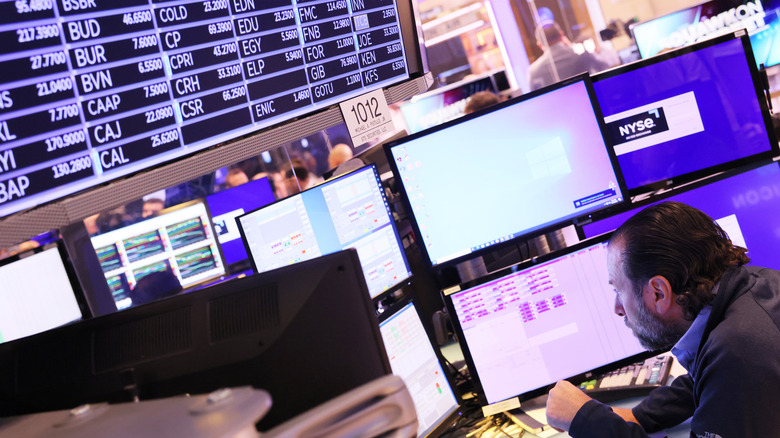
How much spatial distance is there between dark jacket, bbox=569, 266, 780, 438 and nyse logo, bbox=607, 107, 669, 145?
0.62 meters

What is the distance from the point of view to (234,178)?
6.73m

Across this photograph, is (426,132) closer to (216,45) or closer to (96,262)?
(216,45)

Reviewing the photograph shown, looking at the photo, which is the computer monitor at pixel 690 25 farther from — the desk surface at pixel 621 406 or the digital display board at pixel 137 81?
the digital display board at pixel 137 81

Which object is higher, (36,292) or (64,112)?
(64,112)

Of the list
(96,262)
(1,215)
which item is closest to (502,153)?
(1,215)

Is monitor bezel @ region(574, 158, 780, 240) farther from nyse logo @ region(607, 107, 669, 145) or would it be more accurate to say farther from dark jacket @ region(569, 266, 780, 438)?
dark jacket @ region(569, 266, 780, 438)

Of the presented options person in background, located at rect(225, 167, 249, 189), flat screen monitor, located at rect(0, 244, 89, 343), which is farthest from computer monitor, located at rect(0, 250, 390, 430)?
person in background, located at rect(225, 167, 249, 189)

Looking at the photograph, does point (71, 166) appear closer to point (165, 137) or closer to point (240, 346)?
point (165, 137)

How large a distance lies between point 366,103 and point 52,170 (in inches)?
41.8

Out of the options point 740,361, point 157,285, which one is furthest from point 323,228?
point 157,285

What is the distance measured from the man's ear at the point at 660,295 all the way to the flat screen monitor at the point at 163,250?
4.67 meters

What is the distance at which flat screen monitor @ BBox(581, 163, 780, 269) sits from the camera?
6.73 feet

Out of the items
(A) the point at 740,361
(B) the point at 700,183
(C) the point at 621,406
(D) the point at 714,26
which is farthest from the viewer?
(D) the point at 714,26

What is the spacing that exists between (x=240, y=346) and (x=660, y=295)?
3.32 feet
